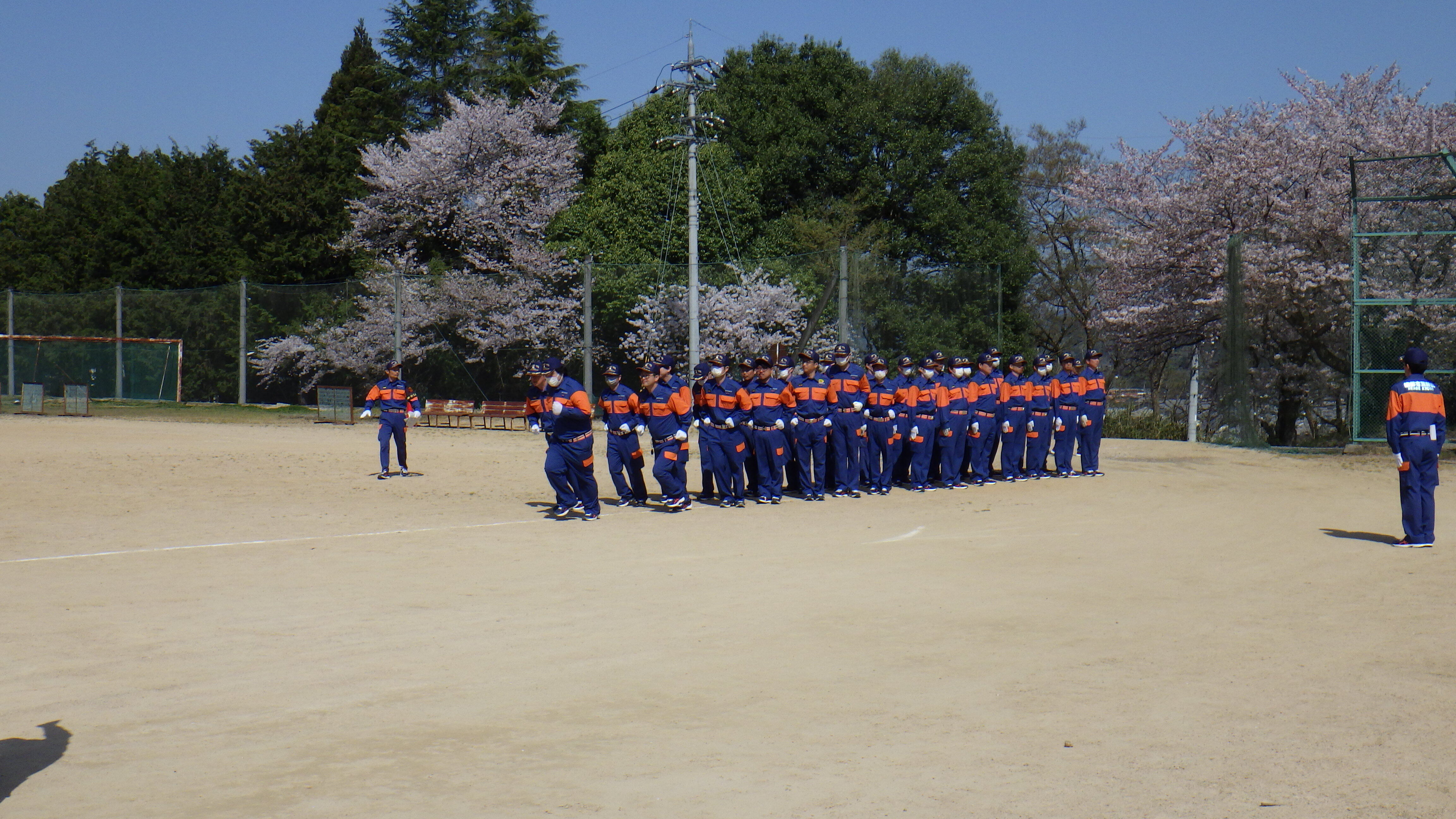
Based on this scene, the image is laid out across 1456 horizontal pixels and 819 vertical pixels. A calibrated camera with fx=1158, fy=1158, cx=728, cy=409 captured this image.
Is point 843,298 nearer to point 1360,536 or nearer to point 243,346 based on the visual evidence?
point 1360,536

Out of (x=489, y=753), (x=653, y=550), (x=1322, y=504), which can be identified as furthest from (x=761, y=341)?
(x=489, y=753)

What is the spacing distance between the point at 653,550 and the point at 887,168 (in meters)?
32.9

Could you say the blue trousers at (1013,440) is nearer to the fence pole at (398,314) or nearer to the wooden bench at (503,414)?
the wooden bench at (503,414)

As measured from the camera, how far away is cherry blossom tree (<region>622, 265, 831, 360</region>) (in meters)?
30.5

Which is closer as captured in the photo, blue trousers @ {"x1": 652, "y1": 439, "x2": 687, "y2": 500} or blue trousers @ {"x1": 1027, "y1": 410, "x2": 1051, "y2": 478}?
blue trousers @ {"x1": 652, "y1": 439, "x2": 687, "y2": 500}

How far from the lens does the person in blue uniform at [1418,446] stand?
1127 centimetres

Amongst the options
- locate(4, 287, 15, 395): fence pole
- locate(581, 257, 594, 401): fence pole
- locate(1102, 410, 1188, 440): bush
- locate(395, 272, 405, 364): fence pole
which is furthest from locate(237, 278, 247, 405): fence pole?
locate(1102, 410, 1188, 440): bush

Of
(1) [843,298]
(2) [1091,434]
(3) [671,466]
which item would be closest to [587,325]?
(1) [843,298]

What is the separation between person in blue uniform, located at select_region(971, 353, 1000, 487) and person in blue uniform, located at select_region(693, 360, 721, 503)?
418 centimetres

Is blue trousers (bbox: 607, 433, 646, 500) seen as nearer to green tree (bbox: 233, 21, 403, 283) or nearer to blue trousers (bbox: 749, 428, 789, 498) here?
blue trousers (bbox: 749, 428, 789, 498)

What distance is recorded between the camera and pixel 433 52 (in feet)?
154

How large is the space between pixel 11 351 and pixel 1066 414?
107 feet

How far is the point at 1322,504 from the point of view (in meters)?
14.6

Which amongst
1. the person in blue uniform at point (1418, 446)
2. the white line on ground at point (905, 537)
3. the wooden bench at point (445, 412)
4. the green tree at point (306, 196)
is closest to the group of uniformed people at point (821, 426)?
the white line on ground at point (905, 537)
